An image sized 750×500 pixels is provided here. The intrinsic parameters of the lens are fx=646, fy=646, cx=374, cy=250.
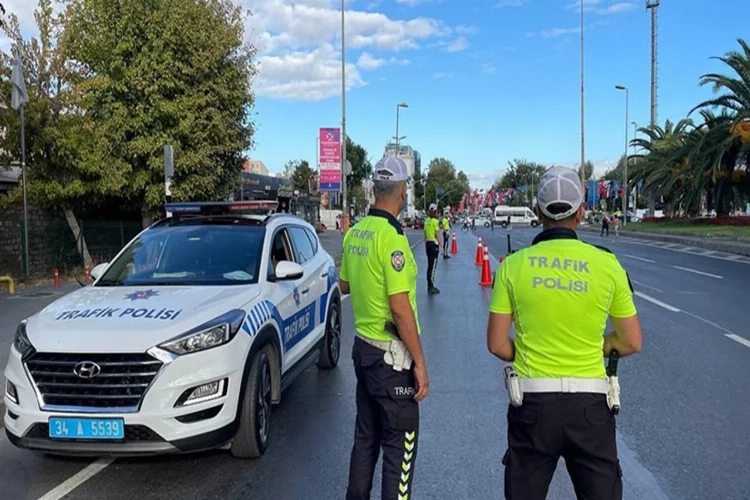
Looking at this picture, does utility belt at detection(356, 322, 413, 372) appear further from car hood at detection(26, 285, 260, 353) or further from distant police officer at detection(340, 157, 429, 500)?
car hood at detection(26, 285, 260, 353)

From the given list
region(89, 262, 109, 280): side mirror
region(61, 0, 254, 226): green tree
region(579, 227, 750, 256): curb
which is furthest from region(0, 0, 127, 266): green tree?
region(579, 227, 750, 256): curb

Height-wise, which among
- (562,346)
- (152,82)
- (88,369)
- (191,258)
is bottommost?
(88,369)

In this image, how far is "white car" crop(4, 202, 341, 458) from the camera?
13.4 ft

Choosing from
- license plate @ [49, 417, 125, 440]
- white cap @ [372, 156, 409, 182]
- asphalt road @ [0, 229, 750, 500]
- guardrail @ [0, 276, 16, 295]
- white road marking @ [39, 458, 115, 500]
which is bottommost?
white road marking @ [39, 458, 115, 500]

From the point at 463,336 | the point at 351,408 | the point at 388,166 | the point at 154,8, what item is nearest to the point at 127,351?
the point at 388,166

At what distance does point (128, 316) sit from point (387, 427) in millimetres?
2149

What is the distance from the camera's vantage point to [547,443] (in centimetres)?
258

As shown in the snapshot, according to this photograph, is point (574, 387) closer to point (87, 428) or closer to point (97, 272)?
point (87, 428)

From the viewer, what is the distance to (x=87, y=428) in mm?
4059

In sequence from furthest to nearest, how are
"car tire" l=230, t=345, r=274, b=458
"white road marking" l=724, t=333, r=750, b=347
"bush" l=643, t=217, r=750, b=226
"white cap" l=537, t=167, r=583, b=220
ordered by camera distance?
"bush" l=643, t=217, r=750, b=226 → "white road marking" l=724, t=333, r=750, b=347 → "car tire" l=230, t=345, r=274, b=458 → "white cap" l=537, t=167, r=583, b=220

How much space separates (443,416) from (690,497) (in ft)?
7.07

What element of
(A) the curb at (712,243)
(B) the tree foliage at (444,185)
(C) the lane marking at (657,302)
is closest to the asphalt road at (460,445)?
(C) the lane marking at (657,302)

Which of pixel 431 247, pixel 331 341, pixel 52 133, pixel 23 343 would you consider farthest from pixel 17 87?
pixel 23 343

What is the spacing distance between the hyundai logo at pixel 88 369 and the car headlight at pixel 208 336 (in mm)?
417
